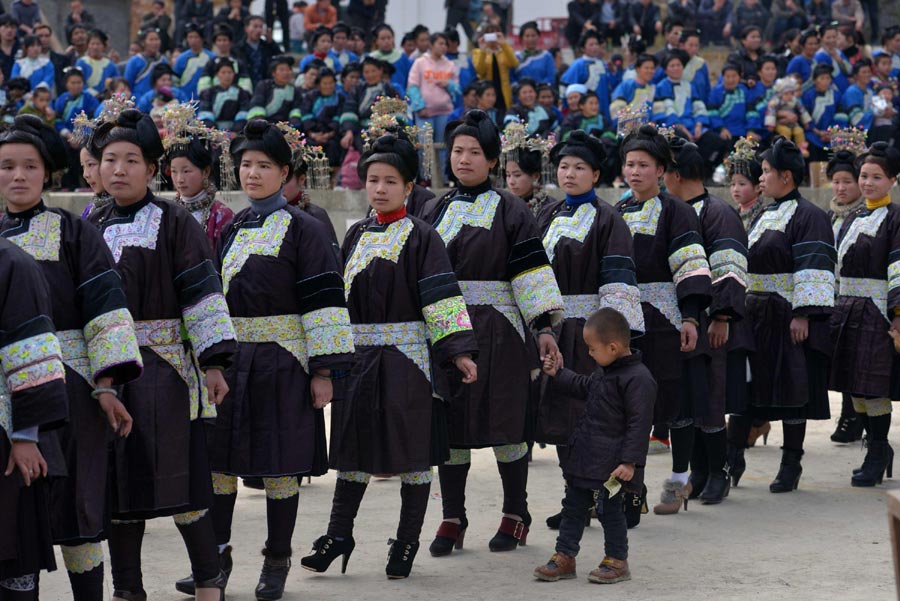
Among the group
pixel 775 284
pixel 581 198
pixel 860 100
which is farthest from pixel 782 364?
pixel 860 100

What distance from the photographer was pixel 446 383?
20.2 feet

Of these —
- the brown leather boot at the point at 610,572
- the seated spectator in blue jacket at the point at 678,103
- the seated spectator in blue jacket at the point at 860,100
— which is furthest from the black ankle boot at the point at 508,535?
the seated spectator in blue jacket at the point at 860,100

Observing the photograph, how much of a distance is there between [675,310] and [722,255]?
17.8 inches

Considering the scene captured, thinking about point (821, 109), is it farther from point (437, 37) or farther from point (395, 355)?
point (395, 355)

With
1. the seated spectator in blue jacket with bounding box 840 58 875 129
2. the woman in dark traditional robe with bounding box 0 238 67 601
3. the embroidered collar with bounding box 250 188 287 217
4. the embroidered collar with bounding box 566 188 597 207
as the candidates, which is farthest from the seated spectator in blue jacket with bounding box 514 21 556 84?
the woman in dark traditional robe with bounding box 0 238 67 601

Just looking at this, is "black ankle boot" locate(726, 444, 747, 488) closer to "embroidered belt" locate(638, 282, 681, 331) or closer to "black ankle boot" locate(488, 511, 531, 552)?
"embroidered belt" locate(638, 282, 681, 331)

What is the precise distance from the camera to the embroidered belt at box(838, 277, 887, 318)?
8133 millimetres

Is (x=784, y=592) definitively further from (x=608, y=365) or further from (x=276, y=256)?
(x=276, y=256)

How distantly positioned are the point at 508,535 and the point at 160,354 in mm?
2175

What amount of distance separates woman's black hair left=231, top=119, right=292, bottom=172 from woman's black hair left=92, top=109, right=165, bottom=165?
0.56 metres

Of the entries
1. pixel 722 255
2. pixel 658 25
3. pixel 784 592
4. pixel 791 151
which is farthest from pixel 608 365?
pixel 658 25

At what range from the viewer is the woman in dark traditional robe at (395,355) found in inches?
232

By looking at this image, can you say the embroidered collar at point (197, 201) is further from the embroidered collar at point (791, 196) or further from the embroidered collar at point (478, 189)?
the embroidered collar at point (791, 196)

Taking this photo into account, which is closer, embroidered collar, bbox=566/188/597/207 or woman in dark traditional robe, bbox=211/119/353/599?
woman in dark traditional robe, bbox=211/119/353/599
